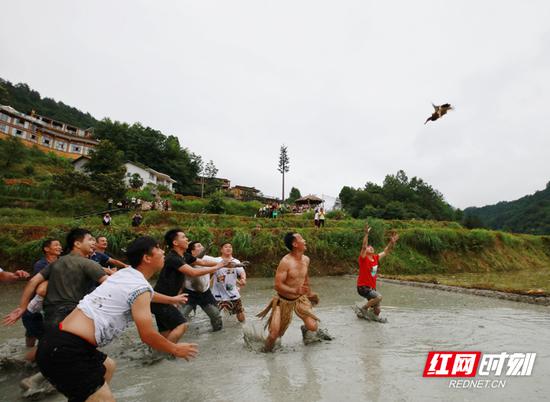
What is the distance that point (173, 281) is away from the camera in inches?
200

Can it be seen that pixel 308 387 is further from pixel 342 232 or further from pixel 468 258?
pixel 468 258

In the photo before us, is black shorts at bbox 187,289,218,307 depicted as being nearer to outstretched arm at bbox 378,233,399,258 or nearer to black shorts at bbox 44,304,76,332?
black shorts at bbox 44,304,76,332

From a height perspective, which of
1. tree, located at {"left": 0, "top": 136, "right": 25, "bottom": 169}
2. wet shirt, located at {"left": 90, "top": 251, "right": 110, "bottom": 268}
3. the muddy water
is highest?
tree, located at {"left": 0, "top": 136, "right": 25, "bottom": 169}

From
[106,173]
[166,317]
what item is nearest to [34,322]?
[166,317]

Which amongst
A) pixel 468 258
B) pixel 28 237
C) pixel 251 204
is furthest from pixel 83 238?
pixel 251 204

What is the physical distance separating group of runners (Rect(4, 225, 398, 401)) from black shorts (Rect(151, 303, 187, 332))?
14 millimetres

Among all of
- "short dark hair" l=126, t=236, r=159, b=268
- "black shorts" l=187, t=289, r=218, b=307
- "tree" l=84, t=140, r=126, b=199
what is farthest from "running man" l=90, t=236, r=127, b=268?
"tree" l=84, t=140, r=126, b=199

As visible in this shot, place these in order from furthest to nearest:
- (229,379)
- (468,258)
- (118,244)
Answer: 1. (468,258)
2. (118,244)
3. (229,379)

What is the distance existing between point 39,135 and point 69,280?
64.0m

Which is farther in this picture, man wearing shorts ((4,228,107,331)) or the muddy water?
man wearing shorts ((4,228,107,331))

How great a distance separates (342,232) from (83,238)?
51.1 ft

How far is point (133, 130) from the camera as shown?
61531 mm

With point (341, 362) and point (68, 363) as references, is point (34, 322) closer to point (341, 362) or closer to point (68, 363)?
point (68, 363)

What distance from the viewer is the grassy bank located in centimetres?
1446
